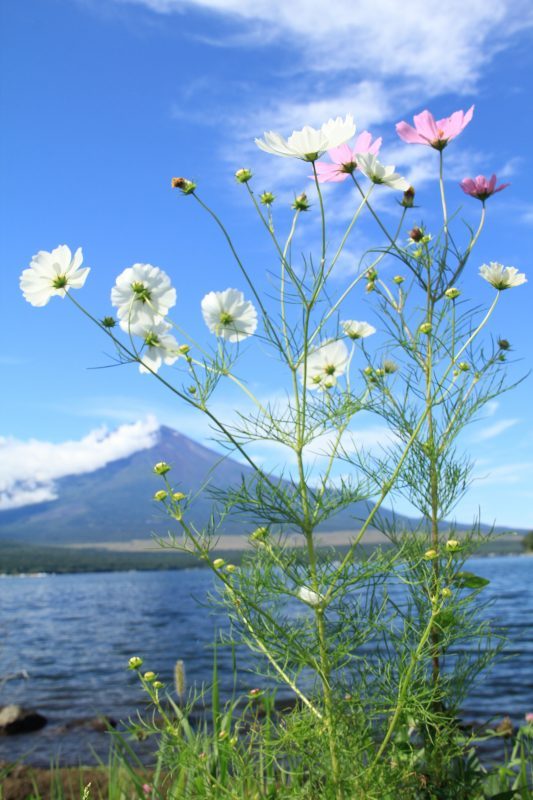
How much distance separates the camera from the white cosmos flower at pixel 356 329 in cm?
309

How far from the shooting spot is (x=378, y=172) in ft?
8.40

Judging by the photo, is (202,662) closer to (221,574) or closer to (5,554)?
(221,574)

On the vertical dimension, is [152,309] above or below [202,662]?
above

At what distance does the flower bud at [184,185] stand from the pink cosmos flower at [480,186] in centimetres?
107

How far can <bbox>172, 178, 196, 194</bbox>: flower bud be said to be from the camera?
240cm

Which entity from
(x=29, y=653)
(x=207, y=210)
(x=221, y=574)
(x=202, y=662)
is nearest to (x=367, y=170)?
(x=207, y=210)

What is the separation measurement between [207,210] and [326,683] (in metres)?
1.54

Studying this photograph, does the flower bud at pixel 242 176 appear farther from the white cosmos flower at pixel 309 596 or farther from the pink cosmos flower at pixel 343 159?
the white cosmos flower at pixel 309 596

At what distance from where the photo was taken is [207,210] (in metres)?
2.31

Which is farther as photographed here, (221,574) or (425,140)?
(425,140)

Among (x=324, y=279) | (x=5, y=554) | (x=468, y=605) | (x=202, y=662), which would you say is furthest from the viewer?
(x=5, y=554)

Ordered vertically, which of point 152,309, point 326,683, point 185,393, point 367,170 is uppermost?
point 367,170

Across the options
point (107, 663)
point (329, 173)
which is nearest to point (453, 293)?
point (329, 173)

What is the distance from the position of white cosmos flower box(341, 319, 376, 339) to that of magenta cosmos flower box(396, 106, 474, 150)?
2.33 feet
